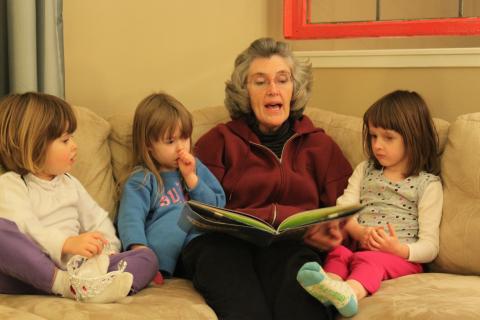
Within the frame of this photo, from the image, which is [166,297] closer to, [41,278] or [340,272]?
[41,278]

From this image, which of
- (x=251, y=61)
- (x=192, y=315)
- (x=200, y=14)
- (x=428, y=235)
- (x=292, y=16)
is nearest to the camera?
(x=192, y=315)

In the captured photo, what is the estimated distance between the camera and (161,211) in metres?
2.17

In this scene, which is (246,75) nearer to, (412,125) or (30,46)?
(412,125)

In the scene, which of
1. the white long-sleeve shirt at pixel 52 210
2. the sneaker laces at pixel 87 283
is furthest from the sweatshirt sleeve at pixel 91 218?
the sneaker laces at pixel 87 283

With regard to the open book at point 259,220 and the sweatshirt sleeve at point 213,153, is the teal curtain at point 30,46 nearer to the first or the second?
the sweatshirt sleeve at point 213,153

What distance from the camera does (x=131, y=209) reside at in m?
2.13

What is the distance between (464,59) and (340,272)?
1.02 meters

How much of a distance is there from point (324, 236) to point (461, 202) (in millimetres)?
482

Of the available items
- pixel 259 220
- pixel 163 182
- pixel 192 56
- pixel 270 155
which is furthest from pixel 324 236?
pixel 192 56

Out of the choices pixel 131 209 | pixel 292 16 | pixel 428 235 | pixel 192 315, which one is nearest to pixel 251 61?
pixel 292 16

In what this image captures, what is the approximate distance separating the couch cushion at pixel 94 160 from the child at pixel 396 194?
772 millimetres

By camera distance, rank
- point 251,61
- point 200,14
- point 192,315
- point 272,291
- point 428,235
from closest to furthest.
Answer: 1. point 192,315
2. point 272,291
3. point 428,235
4. point 251,61
5. point 200,14

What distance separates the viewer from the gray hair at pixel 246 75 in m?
2.43

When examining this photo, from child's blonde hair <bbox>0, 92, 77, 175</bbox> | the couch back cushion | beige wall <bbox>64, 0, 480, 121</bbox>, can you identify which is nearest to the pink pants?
the couch back cushion
